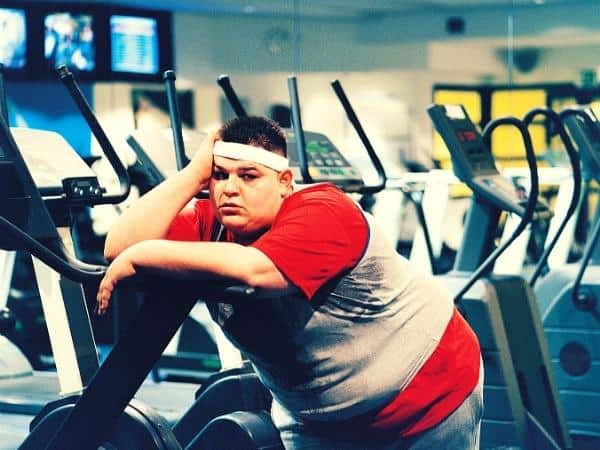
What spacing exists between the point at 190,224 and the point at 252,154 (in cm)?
37

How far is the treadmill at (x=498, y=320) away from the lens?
4.61 meters

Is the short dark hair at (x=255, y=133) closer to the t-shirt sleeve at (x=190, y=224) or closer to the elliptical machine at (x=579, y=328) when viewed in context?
the t-shirt sleeve at (x=190, y=224)

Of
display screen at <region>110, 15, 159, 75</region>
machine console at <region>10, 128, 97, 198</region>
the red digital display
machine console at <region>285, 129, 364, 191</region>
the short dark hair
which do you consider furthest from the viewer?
display screen at <region>110, 15, 159, 75</region>

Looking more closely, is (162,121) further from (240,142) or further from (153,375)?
(240,142)

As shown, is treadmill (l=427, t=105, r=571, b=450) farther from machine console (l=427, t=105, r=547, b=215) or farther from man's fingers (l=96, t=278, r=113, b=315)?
man's fingers (l=96, t=278, r=113, b=315)

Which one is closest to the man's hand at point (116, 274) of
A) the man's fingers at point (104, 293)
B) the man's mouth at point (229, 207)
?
the man's fingers at point (104, 293)

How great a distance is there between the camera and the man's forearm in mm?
2760

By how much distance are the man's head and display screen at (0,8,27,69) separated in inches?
164

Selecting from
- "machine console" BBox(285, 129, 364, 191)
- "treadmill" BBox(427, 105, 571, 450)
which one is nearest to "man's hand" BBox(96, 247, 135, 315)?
"machine console" BBox(285, 129, 364, 191)

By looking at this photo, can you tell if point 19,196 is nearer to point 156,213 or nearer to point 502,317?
point 156,213

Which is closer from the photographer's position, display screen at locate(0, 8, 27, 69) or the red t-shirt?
the red t-shirt

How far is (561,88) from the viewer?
7.47 metres

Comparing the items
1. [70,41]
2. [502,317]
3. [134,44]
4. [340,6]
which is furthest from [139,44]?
[502,317]

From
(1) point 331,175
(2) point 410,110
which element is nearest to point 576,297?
(1) point 331,175
